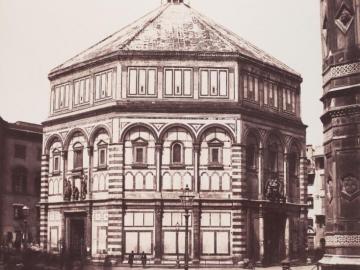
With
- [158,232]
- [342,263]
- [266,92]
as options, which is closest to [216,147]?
[266,92]

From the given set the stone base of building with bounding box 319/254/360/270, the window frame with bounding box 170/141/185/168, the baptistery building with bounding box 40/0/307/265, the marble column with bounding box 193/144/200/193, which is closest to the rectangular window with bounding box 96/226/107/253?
the baptistery building with bounding box 40/0/307/265

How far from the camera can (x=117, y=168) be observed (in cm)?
3619

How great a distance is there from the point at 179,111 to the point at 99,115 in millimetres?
4630

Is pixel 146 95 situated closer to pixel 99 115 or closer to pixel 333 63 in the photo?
pixel 99 115

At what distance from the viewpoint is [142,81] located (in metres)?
37.1

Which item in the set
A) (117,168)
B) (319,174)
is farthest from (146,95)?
(319,174)

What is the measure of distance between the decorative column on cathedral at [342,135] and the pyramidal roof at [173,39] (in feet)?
70.2

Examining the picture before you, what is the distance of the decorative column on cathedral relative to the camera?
15.2 metres

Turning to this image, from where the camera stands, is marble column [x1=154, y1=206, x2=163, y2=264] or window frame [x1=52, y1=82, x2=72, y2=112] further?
window frame [x1=52, y1=82, x2=72, y2=112]

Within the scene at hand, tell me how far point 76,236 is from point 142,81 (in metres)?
9.84

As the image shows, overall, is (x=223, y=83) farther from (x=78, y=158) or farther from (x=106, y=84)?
(x=78, y=158)

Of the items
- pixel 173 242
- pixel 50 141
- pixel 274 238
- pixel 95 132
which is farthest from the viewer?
pixel 50 141

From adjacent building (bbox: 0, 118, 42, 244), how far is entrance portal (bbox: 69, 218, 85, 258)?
1105 cm

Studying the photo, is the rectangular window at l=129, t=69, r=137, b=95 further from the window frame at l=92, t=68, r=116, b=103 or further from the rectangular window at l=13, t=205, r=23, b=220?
the rectangular window at l=13, t=205, r=23, b=220
